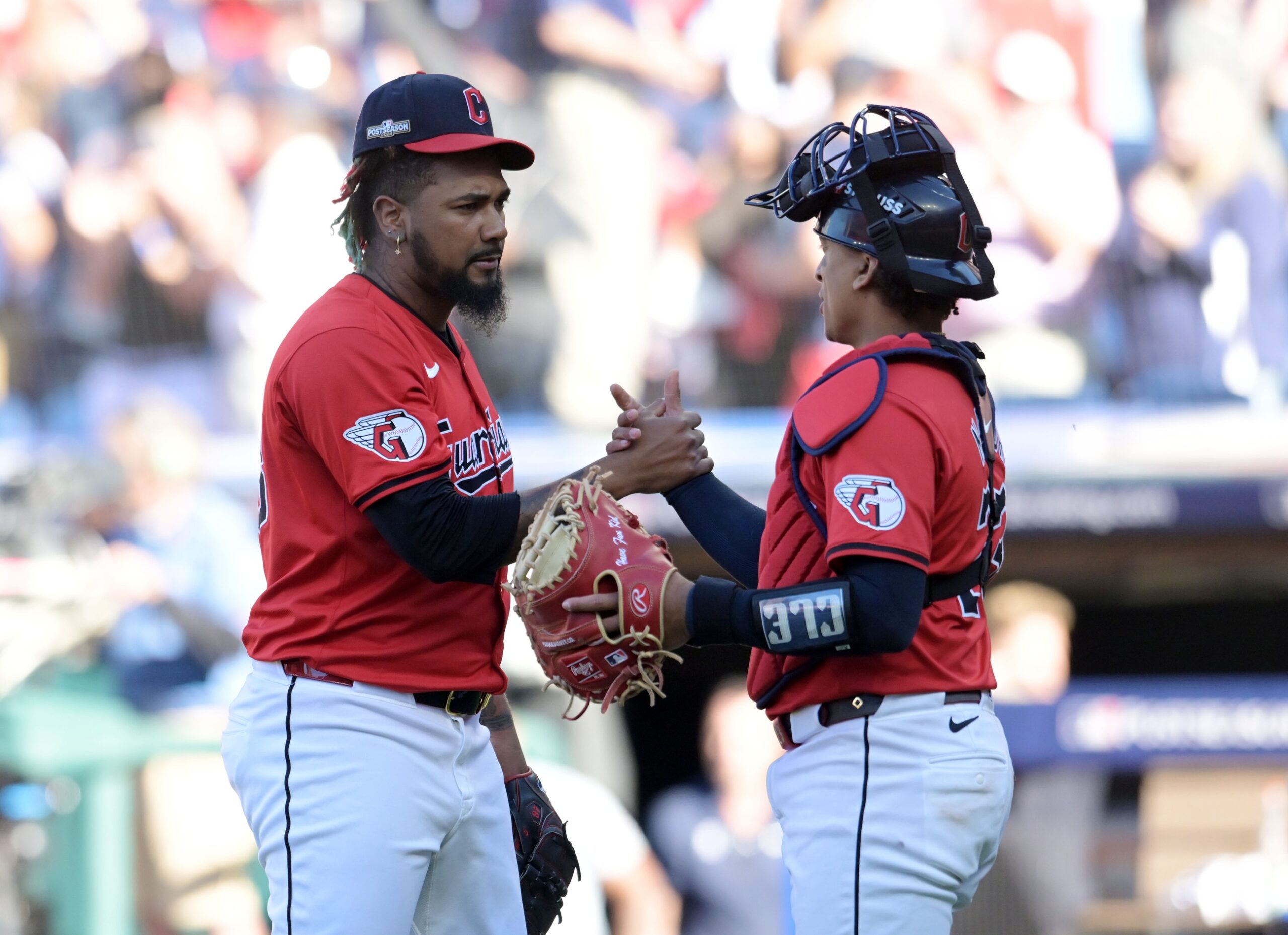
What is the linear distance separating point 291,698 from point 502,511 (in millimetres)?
538

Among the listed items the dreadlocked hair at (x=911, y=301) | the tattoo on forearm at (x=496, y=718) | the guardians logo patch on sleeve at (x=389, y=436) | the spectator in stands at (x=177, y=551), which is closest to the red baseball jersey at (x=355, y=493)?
the guardians logo patch on sleeve at (x=389, y=436)

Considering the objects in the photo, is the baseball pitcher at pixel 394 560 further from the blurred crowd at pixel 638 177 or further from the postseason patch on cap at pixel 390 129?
the blurred crowd at pixel 638 177

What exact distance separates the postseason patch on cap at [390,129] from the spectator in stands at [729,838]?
5089 millimetres

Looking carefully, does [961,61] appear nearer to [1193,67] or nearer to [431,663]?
[1193,67]

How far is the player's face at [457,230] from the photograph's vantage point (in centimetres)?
304

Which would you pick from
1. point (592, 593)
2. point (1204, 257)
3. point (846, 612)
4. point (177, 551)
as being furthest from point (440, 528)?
point (1204, 257)

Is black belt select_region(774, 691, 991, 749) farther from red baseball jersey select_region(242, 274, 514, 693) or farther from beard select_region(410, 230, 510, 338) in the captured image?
beard select_region(410, 230, 510, 338)

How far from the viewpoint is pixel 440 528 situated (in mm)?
2738

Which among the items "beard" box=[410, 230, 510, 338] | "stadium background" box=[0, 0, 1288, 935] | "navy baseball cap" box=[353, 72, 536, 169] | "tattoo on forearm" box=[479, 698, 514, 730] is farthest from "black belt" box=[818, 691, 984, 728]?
"stadium background" box=[0, 0, 1288, 935]

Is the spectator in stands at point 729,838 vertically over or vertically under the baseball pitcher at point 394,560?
under

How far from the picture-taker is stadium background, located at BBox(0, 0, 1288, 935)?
7.58 m

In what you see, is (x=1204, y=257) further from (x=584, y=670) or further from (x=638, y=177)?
(x=584, y=670)

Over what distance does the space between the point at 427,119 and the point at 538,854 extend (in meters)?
1.58

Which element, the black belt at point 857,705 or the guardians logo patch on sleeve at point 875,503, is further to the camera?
the black belt at point 857,705
